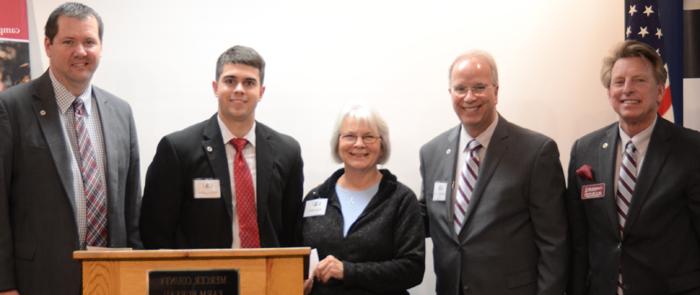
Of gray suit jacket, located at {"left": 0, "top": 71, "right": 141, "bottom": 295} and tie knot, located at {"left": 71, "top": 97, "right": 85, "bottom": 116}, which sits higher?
tie knot, located at {"left": 71, "top": 97, "right": 85, "bottom": 116}

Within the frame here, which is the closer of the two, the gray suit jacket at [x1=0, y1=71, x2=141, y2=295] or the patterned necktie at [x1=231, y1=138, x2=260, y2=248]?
the gray suit jacket at [x1=0, y1=71, x2=141, y2=295]

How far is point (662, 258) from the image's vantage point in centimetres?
327

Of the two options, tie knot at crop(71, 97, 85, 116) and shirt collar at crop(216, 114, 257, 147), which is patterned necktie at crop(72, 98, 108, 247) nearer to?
tie knot at crop(71, 97, 85, 116)

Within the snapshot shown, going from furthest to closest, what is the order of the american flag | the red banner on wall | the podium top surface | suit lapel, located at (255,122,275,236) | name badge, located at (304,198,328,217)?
the american flag → the red banner on wall → name badge, located at (304,198,328,217) → suit lapel, located at (255,122,275,236) → the podium top surface

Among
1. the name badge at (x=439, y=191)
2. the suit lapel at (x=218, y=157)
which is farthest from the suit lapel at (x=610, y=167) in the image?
the suit lapel at (x=218, y=157)

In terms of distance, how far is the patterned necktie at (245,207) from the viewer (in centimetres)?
329

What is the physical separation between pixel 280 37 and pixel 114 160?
1.56 m

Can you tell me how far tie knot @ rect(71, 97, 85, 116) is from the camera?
328 cm

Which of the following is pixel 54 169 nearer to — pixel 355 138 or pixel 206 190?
pixel 206 190

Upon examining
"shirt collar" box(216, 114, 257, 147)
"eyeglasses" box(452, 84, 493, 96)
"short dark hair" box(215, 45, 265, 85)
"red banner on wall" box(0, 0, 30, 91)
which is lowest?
"shirt collar" box(216, 114, 257, 147)

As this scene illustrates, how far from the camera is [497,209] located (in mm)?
3305

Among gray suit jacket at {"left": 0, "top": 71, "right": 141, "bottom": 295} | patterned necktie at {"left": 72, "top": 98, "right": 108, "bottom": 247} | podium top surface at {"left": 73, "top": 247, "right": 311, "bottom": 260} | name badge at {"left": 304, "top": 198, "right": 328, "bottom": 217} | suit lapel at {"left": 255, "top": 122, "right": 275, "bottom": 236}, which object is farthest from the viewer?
name badge at {"left": 304, "top": 198, "right": 328, "bottom": 217}

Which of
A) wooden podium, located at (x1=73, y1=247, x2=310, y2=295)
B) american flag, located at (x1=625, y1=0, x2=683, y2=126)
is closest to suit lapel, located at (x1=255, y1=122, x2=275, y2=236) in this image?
wooden podium, located at (x1=73, y1=247, x2=310, y2=295)

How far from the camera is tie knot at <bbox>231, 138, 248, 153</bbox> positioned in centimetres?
337
